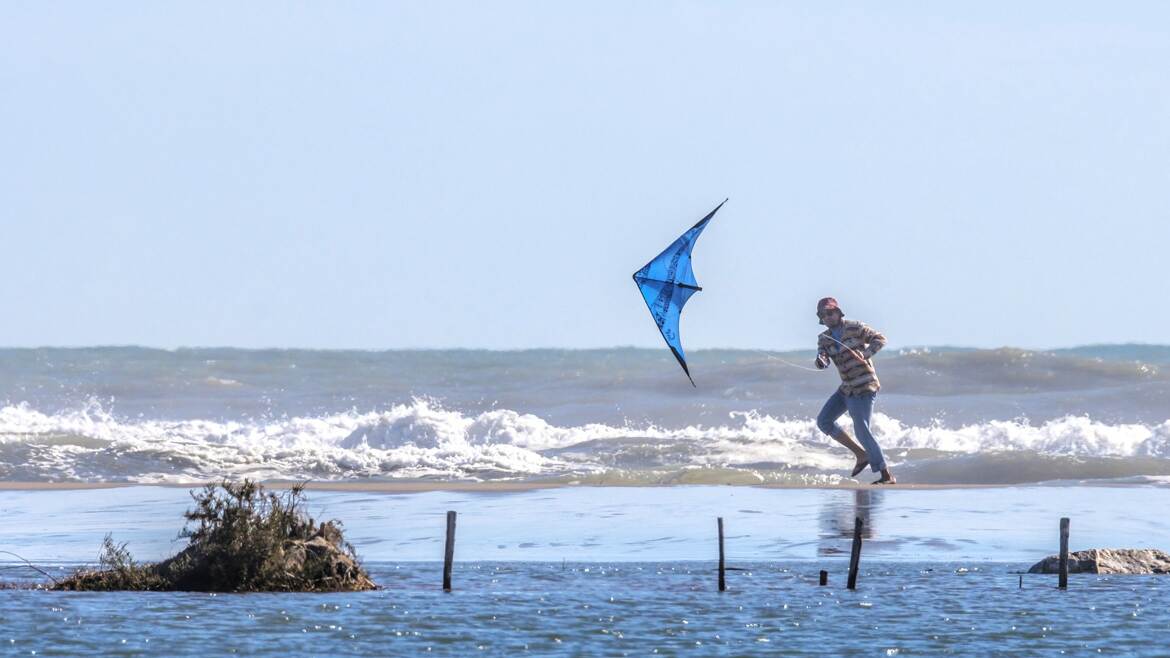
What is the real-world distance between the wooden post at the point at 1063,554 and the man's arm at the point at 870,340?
229 inches

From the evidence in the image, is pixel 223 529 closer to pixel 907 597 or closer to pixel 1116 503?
pixel 907 597

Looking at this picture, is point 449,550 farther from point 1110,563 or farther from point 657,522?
point 657,522

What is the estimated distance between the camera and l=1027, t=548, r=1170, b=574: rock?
606 inches

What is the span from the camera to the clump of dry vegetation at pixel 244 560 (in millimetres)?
14078

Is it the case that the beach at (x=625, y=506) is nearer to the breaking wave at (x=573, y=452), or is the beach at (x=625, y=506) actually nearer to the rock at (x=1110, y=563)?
the breaking wave at (x=573, y=452)

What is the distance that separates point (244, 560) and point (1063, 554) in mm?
5786

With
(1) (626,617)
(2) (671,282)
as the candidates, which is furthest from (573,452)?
(1) (626,617)

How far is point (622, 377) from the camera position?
47531 mm

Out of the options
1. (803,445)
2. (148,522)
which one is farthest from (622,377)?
(148,522)

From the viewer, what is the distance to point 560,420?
130 feet

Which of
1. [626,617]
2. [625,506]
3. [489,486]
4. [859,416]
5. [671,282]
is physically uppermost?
Result: [671,282]

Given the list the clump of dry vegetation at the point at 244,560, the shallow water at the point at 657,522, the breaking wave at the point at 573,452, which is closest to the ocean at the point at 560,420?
the breaking wave at the point at 573,452

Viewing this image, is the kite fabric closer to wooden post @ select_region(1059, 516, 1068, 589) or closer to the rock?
the rock

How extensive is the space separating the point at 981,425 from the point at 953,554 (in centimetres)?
2088
